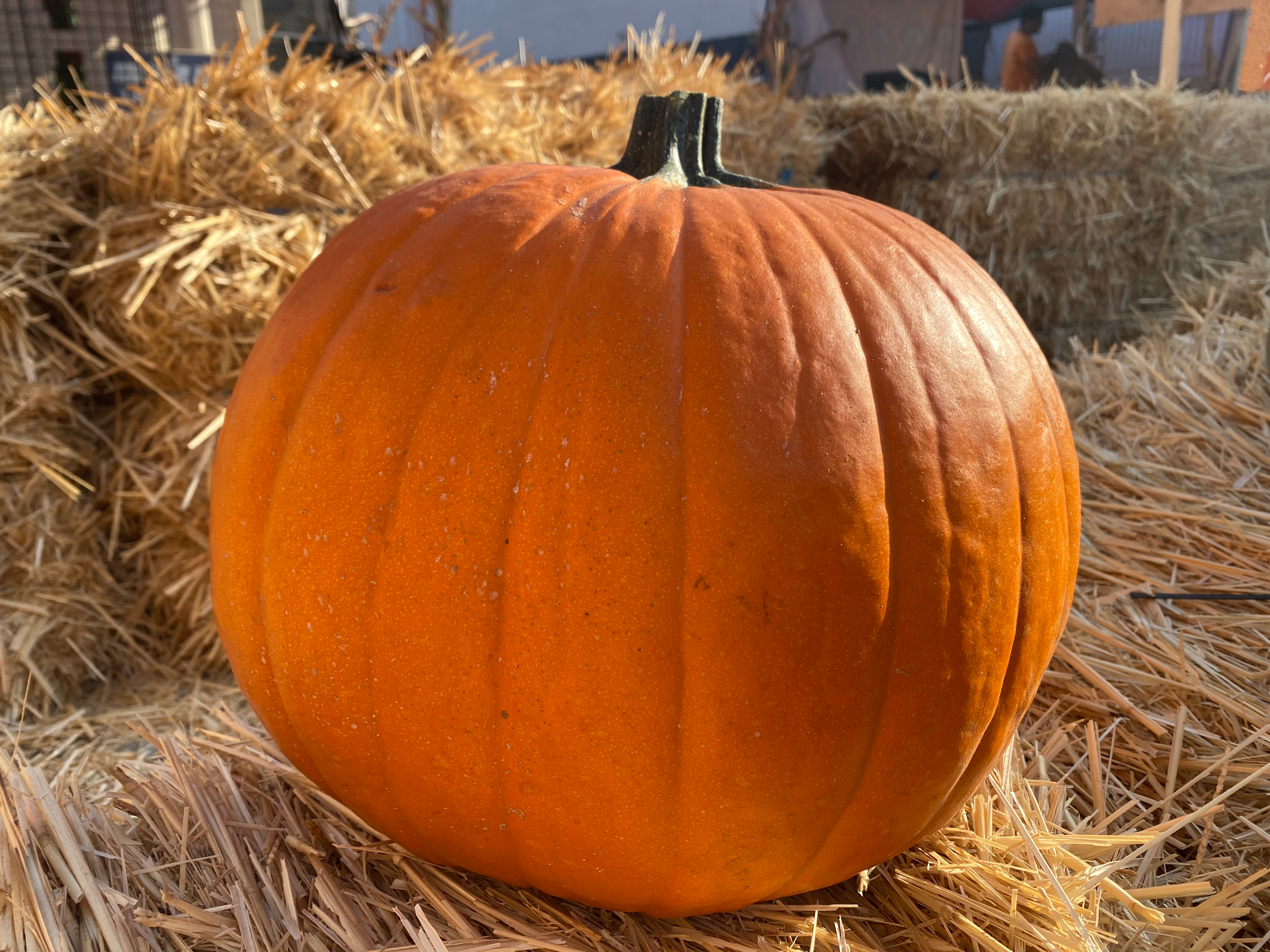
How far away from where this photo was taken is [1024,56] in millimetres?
8570

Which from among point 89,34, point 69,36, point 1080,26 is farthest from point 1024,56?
point 69,36

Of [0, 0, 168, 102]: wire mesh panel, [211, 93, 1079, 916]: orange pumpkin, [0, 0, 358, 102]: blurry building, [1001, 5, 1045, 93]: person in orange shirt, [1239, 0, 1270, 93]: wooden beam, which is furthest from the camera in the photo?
[1001, 5, 1045, 93]: person in orange shirt

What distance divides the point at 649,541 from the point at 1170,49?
16.2ft

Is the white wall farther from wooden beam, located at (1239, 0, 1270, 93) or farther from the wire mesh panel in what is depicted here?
wooden beam, located at (1239, 0, 1270, 93)

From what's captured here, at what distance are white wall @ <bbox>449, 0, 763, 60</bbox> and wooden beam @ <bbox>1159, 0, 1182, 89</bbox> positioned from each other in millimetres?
7850

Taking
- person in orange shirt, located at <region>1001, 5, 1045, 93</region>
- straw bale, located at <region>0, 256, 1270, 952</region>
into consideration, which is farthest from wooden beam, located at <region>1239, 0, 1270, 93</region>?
person in orange shirt, located at <region>1001, 5, 1045, 93</region>

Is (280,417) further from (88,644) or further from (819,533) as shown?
(88,644)

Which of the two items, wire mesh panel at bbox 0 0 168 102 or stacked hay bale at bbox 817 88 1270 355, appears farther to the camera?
wire mesh panel at bbox 0 0 168 102

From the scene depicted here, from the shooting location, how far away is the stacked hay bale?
4410mm

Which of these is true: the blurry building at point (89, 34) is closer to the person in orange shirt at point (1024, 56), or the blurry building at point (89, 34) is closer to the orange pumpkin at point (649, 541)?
the person in orange shirt at point (1024, 56)

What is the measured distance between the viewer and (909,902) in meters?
1.25

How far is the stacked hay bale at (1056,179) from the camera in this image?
441 centimetres

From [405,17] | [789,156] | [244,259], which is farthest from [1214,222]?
[405,17]

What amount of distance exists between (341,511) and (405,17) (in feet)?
47.6
